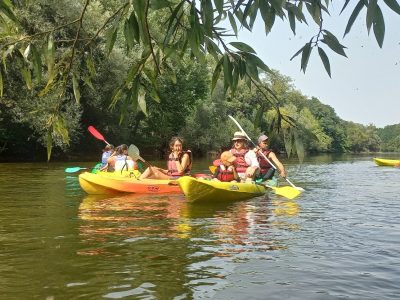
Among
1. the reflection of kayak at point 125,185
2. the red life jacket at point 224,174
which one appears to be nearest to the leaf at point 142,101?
the red life jacket at point 224,174

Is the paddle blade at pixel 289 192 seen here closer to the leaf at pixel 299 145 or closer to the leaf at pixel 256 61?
the leaf at pixel 299 145

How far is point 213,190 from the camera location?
836 centimetres

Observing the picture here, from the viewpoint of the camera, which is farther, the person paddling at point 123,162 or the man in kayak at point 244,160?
the person paddling at point 123,162

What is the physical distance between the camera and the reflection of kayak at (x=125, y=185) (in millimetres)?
9594

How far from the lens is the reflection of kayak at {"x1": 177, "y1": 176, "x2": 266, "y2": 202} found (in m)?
8.14

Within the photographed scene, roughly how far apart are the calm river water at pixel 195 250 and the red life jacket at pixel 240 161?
1.63 meters

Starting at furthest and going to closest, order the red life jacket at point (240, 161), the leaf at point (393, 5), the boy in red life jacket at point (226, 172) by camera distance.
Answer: the red life jacket at point (240, 161) < the boy in red life jacket at point (226, 172) < the leaf at point (393, 5)

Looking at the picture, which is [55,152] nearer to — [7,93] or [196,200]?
[7,93]

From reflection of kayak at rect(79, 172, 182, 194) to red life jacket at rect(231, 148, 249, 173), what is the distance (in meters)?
1.43

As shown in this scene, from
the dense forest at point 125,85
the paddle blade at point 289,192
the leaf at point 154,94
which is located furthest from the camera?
the paddle blade at point 289,192

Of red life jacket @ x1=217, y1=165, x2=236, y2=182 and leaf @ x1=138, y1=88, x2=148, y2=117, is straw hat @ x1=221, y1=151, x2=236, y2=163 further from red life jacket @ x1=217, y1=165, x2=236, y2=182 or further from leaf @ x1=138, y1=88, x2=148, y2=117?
leaf @ x1=138, y1=88, x2=148, y2=117

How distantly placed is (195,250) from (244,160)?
542 centimetres

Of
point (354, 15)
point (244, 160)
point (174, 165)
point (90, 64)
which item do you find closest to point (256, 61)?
point (354, 15)

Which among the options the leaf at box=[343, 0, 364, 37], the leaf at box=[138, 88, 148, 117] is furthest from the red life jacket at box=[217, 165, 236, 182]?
the leaf at box=[343, 0, 364, 37]
